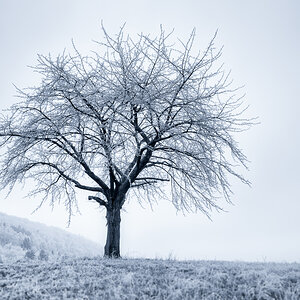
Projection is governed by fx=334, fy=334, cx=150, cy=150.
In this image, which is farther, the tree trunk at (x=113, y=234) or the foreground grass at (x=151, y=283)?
the tree trunk at (x=113, y=234)

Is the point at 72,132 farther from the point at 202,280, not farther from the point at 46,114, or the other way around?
the point at 202,280

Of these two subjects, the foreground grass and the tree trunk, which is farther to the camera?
the tree trunk

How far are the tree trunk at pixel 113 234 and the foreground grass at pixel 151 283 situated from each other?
138 inches

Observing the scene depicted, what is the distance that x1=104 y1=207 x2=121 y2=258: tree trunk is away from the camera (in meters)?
11.0

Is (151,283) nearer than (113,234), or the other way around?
(151,283)

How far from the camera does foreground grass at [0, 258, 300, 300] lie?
5531mm

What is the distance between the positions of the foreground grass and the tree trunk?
3.50 metres

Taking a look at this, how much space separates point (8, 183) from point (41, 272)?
17.4ft

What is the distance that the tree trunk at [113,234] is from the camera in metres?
11.0

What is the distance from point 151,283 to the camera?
618cm

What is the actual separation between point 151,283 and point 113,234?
17.1 ft

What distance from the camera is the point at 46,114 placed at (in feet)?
36.4

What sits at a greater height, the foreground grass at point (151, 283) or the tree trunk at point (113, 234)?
the tree trunk at point (113, 234)

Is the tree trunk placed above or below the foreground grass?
above
